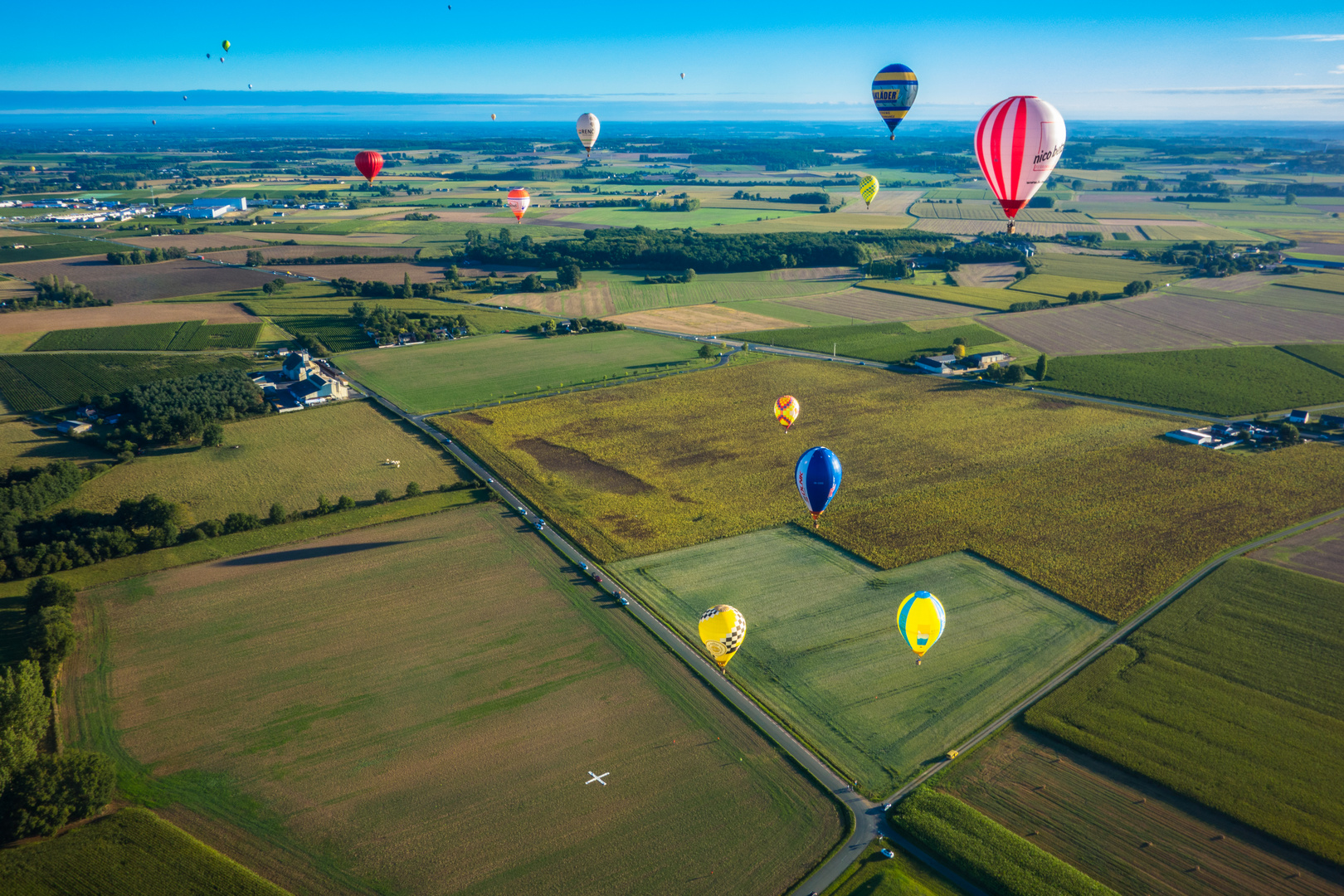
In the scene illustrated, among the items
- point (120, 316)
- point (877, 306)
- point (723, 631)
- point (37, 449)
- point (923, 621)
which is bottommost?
point (37, 449)

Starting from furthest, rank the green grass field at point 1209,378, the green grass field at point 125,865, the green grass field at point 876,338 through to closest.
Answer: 1. the green grass field at point 876,338
2. the green grass field at point 1209,378
3. the green grass field at point 125,865

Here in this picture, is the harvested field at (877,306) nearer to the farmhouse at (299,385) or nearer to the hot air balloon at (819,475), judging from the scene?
the farmhouse at (299,385)

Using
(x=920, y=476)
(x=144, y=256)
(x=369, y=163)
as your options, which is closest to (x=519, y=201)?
(x=369, y=163)

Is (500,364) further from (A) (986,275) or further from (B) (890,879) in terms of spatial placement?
(A) (986,275)

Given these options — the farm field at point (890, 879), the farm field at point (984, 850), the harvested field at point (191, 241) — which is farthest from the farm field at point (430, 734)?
the harvested field at point (191, 241)

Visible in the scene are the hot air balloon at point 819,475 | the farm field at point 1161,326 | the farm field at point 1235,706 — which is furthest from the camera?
the farm field at point 1161,326

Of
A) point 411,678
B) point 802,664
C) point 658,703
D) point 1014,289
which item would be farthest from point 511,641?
point 1014,289
